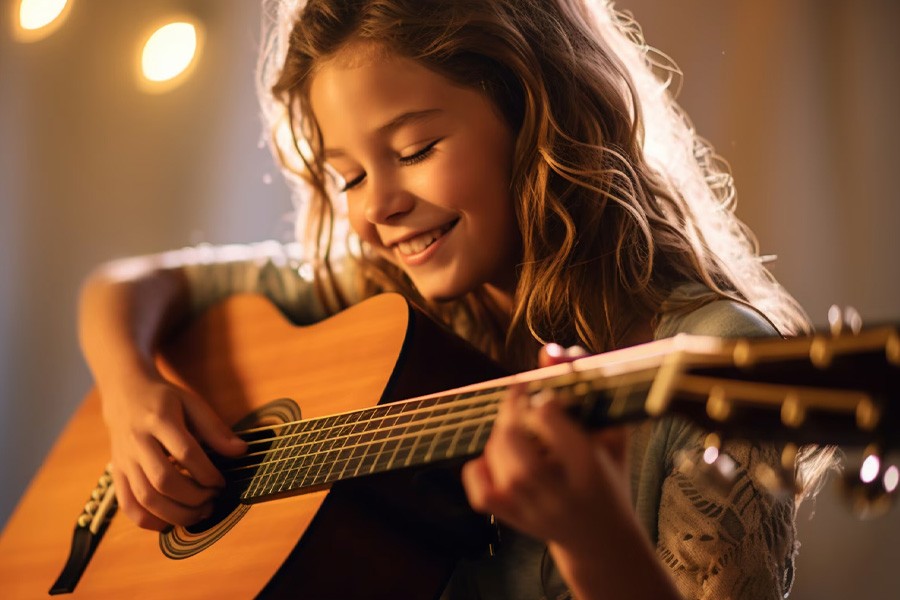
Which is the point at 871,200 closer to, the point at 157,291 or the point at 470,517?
the point at 470,517

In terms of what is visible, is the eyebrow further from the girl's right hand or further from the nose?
the girl's right hand

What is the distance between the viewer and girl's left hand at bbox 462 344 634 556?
2.18 feet

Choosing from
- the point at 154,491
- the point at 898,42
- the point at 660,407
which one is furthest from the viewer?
the point at 898,42

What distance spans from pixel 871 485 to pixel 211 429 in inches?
31.3

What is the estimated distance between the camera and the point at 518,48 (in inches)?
45.5

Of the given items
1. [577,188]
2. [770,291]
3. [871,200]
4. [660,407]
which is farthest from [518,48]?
[871,200]

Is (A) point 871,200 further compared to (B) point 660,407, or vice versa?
(A) point 871,200

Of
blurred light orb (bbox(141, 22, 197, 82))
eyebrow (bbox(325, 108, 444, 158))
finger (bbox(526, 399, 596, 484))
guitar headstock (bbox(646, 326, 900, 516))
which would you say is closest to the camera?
guitar headstock (bbox(646, 326, 900, 516))

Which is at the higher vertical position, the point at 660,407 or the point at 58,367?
the point at 660,407

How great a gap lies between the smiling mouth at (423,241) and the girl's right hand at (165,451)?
33 centimetres

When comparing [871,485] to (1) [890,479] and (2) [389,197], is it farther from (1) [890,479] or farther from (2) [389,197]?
(2) [389,197]

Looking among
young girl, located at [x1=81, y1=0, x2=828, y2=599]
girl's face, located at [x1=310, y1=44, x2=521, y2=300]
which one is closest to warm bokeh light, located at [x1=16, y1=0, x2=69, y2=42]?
young girl, located at [x1=81, y1=0, x2=828, y2=599]

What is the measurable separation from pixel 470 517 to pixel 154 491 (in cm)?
39

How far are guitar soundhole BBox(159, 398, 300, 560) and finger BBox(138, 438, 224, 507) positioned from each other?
22 mm
